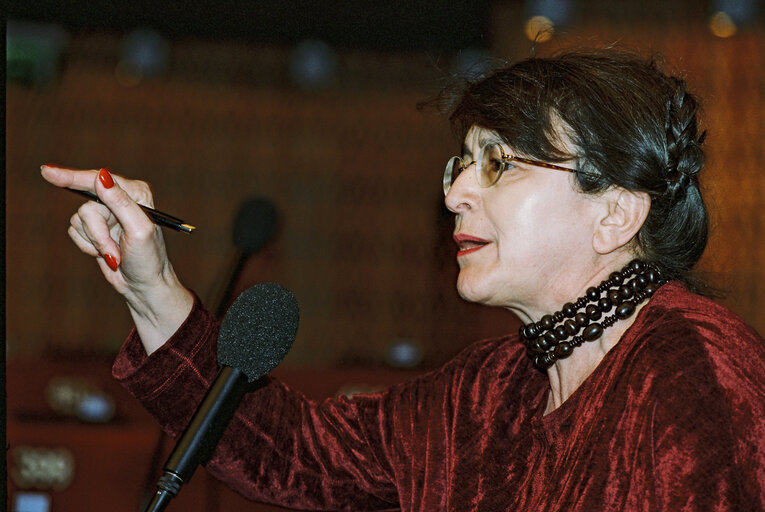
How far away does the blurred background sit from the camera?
4.33 m

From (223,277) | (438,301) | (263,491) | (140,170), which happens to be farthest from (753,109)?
(263,491)

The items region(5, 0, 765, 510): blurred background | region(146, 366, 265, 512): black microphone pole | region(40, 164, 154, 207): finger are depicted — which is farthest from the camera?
region(5, 0, 765, 510): blurred background

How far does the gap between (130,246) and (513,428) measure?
738mm

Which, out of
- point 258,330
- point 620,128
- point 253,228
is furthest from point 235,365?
point 253,228

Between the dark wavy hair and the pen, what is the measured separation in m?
0.59

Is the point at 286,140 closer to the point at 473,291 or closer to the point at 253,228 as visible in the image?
the point at 253,228

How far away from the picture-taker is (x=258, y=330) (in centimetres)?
117

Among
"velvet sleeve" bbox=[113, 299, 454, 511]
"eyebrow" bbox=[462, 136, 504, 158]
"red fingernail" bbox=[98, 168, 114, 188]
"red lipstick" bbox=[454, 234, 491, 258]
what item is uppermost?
"eyebrow" bbox=[462, 136, 504, 158]

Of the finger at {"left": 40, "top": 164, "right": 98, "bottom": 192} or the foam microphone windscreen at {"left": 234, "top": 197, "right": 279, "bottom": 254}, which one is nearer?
the finger at {"left": 40, "top": 164, "right": 98, "bottom": 192}

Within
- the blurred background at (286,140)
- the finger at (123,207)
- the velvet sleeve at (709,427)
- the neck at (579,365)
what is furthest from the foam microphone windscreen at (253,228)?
the blurred background at (286,140)

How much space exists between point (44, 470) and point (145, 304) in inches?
83.1

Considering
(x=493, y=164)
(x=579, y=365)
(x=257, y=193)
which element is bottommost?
(x=579, y=365)

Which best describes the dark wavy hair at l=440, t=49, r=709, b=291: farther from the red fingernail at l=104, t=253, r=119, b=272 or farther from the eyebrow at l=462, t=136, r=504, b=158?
the red fingernail at l=104, t=253, r=119, b=272

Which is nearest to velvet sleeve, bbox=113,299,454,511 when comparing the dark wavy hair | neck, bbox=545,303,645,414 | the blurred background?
neck, bbox=545,303,645,414
